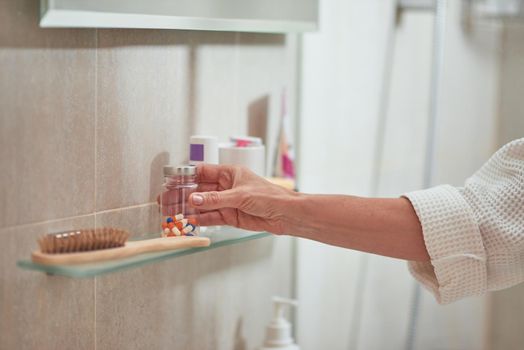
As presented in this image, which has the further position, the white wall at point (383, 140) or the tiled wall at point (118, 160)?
the white wall at point (383, 140)

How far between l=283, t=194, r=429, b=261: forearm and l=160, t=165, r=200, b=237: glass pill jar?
0.14 m

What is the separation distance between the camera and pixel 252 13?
130 centimetres

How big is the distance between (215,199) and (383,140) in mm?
644

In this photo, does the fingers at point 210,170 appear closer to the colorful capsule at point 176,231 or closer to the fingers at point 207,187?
the fingers at point 207,187

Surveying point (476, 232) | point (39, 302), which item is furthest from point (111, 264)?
point (476, 232)

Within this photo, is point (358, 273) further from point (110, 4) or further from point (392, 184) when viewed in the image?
point (110, 4)

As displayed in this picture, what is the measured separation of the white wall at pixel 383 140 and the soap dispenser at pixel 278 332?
14 cm

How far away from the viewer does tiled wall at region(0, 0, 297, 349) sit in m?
0.96

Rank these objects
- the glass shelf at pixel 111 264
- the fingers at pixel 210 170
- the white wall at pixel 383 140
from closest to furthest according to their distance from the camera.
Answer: the glass shelf at pixel 111 264, the fingers at pixel 210 170, the white wall at pixel 383 140

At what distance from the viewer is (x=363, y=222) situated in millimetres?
1113

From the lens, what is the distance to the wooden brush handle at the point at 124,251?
34.7 inches

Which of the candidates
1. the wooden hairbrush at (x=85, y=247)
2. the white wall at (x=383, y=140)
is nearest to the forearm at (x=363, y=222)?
the wooden hairbrush at (x=85, y=247)

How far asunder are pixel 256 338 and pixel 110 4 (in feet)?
2.28

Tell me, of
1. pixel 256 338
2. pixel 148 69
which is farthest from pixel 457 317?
pixel 148 69
